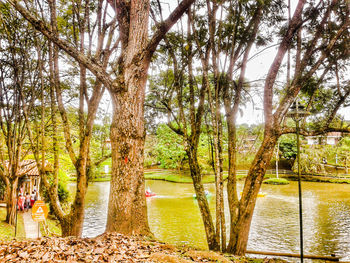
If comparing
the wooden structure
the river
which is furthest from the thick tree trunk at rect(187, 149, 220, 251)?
the wooden structure

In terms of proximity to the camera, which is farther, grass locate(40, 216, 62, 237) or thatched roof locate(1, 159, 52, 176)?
thatched roof locate(1, 159, 52, 176)

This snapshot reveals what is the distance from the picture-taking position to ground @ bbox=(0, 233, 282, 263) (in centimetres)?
273

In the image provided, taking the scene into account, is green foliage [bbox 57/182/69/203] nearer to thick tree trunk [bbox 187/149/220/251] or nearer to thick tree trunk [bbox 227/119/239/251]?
thick tree trunk [bbox 187/149/220/251]

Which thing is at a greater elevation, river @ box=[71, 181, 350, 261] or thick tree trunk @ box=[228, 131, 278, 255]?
thick tree trunk @ box=[228, 131, 278, 255]

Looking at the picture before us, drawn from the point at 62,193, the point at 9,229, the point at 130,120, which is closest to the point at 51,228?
the point at 9,229

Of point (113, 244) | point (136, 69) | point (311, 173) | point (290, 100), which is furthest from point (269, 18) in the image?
point (311, 173)

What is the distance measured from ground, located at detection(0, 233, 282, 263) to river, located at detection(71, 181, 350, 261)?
6.41 meters

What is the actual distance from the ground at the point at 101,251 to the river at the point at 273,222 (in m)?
6.41

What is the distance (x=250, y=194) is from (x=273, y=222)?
9395 mm

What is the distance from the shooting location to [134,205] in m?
3.49

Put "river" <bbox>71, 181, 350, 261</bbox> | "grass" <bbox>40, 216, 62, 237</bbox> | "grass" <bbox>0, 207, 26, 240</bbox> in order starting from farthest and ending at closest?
"grass" <bbox>40, 216, 62, 237</bbox>, "river" <bbox>71, 181, 350, 261</bbox>, "grass" <bbox>0, 207, 26, 240</bbox>

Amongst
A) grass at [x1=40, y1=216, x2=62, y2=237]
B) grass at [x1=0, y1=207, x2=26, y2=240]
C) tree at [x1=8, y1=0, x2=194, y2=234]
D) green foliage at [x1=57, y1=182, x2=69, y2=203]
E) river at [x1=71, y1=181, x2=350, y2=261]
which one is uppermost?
tree at [x1=8, y1=0, x2=194, y2=234]

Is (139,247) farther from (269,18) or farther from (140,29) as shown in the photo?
(269,18)

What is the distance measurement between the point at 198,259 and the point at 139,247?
0.77 meters
